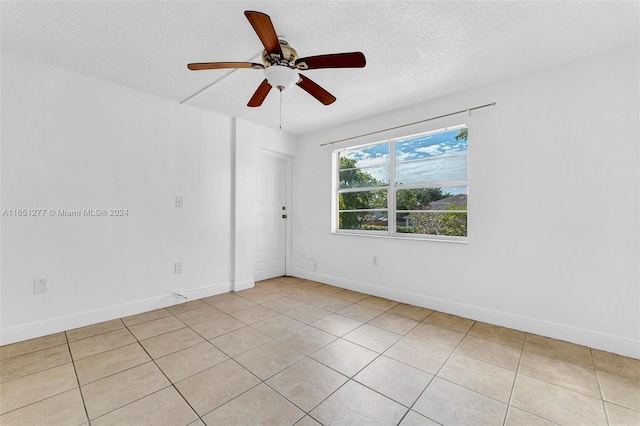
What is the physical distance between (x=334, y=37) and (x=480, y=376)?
→ 2.64 metres

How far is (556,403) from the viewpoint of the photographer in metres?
1.59

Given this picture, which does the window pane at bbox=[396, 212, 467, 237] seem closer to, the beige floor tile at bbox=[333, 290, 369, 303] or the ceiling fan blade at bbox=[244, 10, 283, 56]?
the beige floor tile at bbox=[333, 290, 369, 303]

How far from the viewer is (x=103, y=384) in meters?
1.73

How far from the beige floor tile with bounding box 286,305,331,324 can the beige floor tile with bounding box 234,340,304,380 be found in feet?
1.86

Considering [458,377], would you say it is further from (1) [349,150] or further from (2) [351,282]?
(1) [349,150]

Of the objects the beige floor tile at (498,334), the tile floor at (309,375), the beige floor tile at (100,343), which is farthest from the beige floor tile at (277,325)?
the beige floor tile at (498,334)

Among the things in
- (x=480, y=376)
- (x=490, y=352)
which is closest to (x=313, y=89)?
(x=480, y=376)

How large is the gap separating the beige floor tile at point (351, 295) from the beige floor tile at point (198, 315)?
4.91 feet

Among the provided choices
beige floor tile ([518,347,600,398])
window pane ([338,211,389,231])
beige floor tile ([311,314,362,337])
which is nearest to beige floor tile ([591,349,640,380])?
beige floor tile ([518,347,600,398])

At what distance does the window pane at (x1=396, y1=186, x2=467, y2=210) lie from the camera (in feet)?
10.1

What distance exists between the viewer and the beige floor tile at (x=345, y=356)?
76.6 inches

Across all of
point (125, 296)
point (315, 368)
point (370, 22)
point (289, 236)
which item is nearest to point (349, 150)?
point (289, 236)

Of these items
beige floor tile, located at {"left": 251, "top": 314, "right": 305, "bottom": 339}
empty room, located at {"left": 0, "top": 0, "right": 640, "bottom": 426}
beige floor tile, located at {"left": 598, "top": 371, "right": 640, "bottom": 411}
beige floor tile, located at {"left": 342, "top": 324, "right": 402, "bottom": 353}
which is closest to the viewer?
beige floor tile, located at {"left": 598, "top": 371, "right": 640, "bottom": 411}

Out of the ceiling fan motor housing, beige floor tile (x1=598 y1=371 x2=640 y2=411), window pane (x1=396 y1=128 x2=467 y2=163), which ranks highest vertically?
the ceiling fan motor housing
